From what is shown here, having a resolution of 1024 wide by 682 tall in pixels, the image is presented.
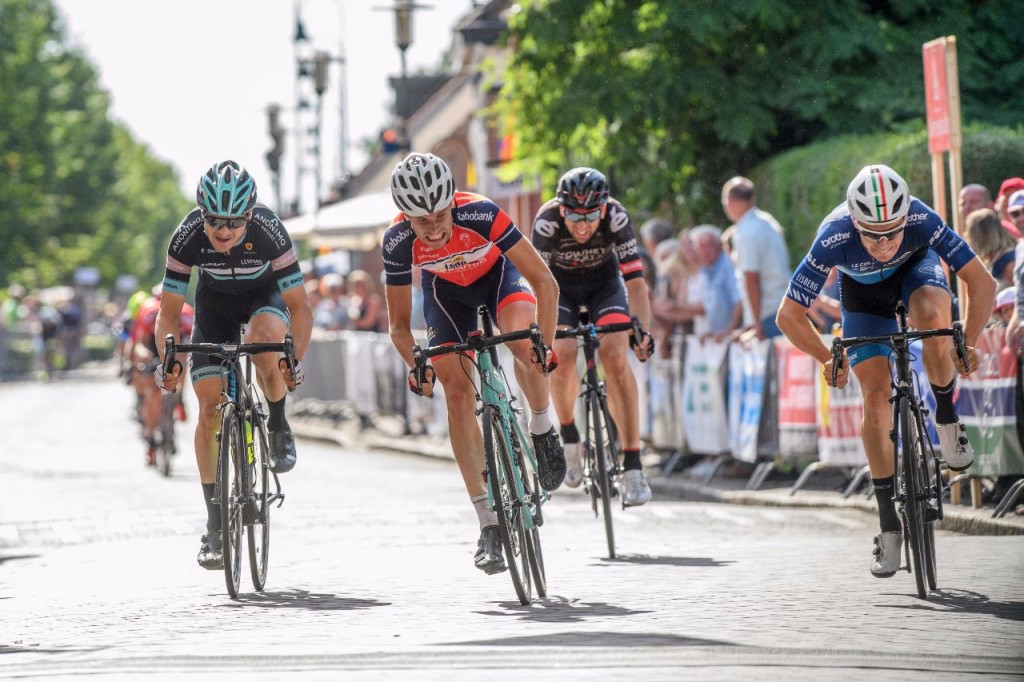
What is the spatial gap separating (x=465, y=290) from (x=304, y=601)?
1683mm

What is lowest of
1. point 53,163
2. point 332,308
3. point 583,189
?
point 583,189

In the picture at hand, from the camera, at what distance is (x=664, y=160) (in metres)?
20.7

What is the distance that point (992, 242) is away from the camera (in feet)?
39.5

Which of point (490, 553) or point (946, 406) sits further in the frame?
point (946, 406)

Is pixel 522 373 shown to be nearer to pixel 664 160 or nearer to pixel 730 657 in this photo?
pixel 730 657

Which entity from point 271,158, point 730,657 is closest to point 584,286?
point 730,657

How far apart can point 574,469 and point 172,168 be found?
15311 centimetres

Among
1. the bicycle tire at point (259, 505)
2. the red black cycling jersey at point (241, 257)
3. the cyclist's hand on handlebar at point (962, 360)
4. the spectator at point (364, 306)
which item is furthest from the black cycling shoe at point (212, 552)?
the spectator at point (364, 306)

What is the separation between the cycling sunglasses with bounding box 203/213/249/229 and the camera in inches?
372

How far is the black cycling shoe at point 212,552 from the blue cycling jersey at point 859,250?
123 inches

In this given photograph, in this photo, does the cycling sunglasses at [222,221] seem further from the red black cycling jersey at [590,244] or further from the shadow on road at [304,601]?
the red black cycling jersey at [590,244]

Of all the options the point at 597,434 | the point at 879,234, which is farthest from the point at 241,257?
the point at 879,234

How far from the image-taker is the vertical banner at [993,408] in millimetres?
11609

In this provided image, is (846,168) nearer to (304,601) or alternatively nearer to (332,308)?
(304,601)
